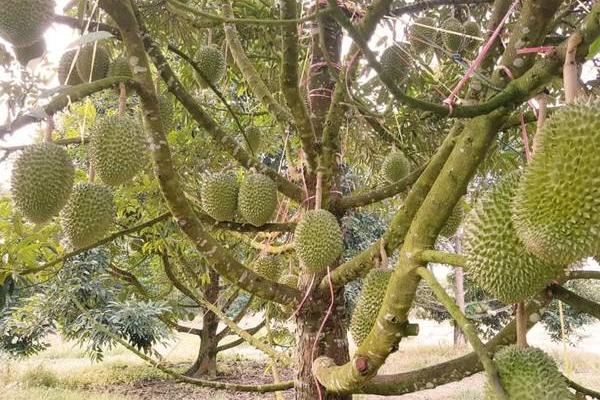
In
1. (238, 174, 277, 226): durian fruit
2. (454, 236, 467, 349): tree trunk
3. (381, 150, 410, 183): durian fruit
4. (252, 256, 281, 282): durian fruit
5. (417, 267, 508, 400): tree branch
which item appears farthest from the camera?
(454, 236, 467, 349): tree trunk

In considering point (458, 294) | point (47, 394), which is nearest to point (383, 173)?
point (47, 394)

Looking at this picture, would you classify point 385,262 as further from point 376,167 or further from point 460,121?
point 376,167

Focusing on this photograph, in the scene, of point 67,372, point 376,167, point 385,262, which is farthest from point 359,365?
point 67,372

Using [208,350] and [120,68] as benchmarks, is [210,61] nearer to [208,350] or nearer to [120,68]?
[120,68]

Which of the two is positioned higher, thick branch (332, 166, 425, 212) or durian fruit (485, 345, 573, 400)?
thick branch (332, 166, 425, 212)

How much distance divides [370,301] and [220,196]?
2.16 feet

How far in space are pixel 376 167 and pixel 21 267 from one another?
1.67 metres

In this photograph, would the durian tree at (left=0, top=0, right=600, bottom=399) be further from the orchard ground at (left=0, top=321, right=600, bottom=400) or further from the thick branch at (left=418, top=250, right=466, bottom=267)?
the orchard ground at (left=0, top=321, right=600, bottom=400)

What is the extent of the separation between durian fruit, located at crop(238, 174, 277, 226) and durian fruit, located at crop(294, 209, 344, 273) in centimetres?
16

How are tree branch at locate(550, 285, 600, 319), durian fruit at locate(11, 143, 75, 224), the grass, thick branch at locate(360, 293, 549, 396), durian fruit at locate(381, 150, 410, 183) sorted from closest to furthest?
tree branch at locate(550, 285, 600, 319) → durian fruit at locate(11, 143, 75, 224) → thick branch at locate(360, 293, 549, 396) → durian fruit at locate(381, 150, 410, 183) → the grass

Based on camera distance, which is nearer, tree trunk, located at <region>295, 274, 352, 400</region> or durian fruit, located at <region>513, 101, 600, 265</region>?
durian fruit, located at <region>513, 101, 600, 265</region>

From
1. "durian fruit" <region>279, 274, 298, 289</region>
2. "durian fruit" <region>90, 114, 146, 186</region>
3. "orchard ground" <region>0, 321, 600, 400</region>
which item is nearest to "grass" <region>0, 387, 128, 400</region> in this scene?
"orchard ground" <region>0, 321, 600, 400</region>

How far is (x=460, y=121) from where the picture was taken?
3.41 feet

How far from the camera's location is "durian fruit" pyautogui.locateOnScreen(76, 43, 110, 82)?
48.2 inches
